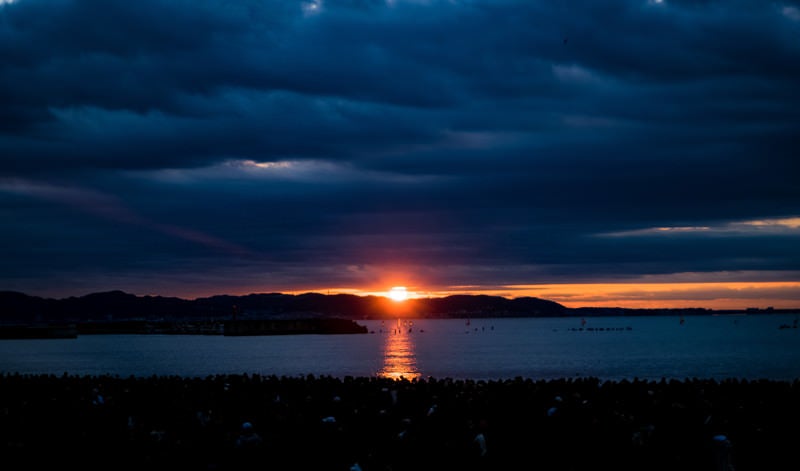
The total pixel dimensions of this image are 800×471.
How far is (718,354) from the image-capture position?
364ft

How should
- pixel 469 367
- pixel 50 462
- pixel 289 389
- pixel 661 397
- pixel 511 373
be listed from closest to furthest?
1. pixel 50 462
2. pixel 661 397
3. pixel 289 389
4. pixel 511 373
5. pixel 469 367

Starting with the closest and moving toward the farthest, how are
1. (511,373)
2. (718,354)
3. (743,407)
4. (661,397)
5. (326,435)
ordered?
(326,435) < (743,407) < (661,397) < (511,373) < (718,354)

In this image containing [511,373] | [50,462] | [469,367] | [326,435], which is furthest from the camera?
[469,367]

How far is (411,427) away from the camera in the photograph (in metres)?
24.5

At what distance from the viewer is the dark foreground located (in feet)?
67.2

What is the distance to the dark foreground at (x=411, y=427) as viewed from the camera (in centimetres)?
2048

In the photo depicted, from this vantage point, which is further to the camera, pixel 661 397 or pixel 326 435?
pixel 661 397

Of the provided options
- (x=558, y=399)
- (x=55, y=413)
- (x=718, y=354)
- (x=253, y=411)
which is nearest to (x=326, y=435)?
(x=253, y=411)

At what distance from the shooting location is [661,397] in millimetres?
29656

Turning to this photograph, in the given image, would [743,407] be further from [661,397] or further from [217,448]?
[217,448]

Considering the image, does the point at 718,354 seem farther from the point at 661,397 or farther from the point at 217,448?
the point at 217,448

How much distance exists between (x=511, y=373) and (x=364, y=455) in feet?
185

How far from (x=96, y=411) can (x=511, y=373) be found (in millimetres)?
52747

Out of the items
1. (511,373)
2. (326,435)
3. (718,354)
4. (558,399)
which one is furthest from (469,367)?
(326,435)
